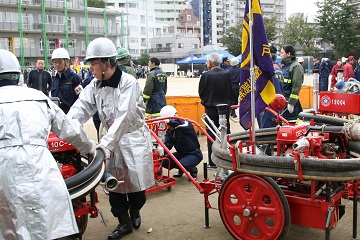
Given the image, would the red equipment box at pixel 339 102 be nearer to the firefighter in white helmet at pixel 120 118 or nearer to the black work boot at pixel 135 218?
the firefighter in white helmet at pixel 120 118

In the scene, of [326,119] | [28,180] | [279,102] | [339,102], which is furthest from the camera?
[339,102]

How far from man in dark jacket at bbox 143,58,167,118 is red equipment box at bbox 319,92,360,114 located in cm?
313

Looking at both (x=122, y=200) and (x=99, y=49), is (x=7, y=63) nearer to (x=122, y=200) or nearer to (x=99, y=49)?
(x=99, y=49)

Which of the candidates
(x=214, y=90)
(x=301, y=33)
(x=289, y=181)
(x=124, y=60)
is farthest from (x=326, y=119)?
(x=301, y=33)

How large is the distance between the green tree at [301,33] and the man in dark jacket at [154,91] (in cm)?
5307

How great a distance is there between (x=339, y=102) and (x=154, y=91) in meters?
3.46

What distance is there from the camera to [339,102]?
5828mm

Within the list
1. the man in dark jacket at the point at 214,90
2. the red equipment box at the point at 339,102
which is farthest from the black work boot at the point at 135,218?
the red equipment box at the point at 339,102

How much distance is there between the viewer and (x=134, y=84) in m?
4.04

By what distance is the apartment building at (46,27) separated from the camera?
168ft

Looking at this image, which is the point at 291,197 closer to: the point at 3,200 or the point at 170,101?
the point at 3,200

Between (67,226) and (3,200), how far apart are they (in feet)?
1.35

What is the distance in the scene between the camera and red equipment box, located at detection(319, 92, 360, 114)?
564 centimetres

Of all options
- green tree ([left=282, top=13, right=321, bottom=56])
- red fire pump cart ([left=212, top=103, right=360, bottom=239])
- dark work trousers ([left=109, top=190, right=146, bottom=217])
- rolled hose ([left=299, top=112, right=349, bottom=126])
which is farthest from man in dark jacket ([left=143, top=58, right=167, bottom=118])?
green tree ([left=282, top=13, right=321, bottom=56])
